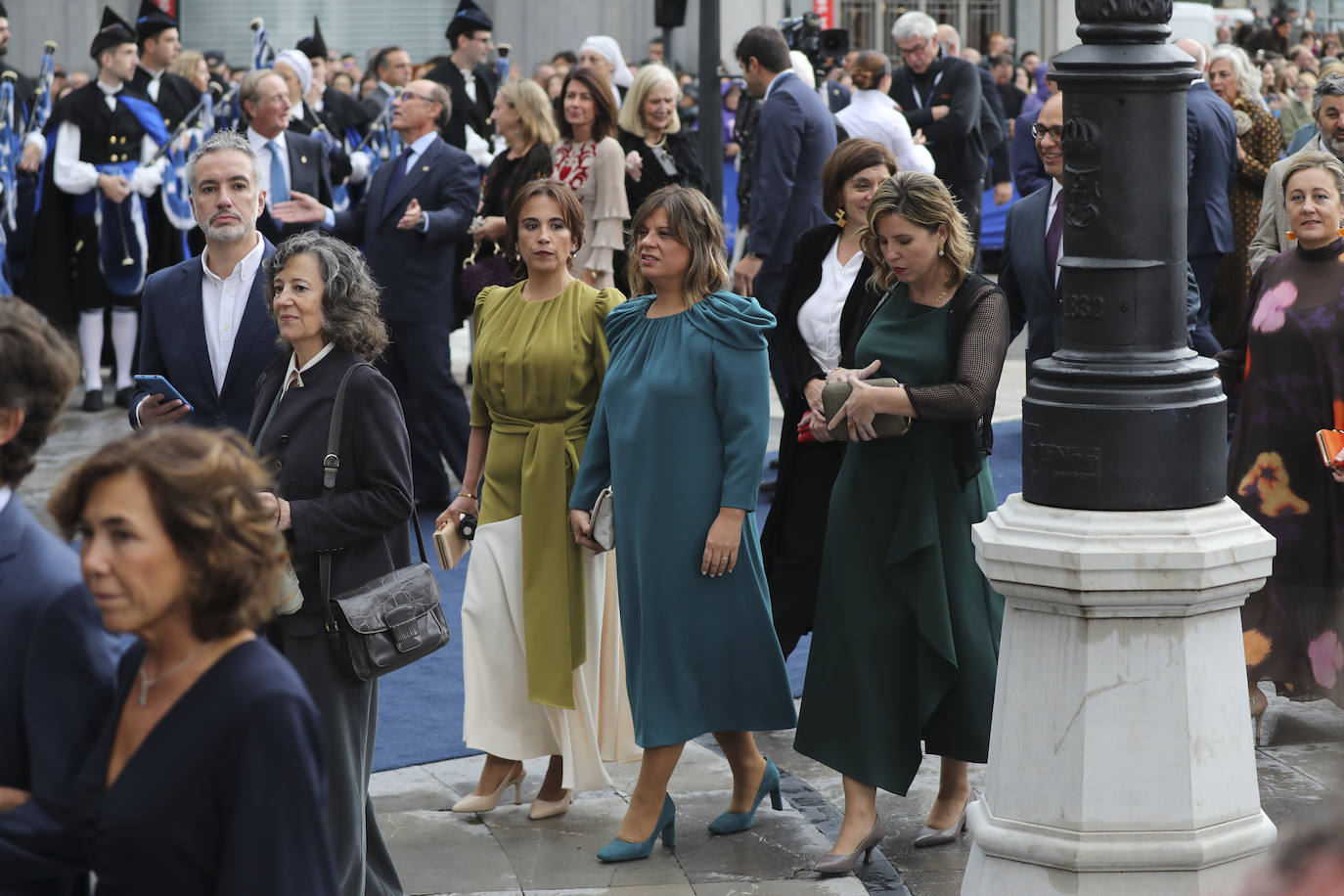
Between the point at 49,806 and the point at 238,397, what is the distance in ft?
8.71

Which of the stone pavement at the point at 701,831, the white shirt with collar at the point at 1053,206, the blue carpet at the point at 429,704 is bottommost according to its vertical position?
the blue carpet at the point at 429,704

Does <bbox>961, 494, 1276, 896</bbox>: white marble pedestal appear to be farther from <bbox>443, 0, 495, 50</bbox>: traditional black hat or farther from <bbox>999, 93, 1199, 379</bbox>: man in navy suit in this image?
<bbox>443, 0, 495, 50</bbox>: traditional black hat

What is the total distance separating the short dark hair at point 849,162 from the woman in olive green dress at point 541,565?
0.95m

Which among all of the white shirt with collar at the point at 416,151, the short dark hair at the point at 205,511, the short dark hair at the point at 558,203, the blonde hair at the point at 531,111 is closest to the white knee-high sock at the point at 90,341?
the white shirt with collar at the point at 416,151

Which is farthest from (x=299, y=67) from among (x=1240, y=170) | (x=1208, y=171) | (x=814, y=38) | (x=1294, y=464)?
(x=1294, y=464)

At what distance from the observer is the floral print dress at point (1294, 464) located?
608 centimetres

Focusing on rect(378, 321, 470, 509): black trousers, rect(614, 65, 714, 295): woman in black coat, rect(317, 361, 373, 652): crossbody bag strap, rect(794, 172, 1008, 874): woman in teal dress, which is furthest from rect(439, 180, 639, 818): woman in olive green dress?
rect(614, 65, 714, 295): woman in black coat

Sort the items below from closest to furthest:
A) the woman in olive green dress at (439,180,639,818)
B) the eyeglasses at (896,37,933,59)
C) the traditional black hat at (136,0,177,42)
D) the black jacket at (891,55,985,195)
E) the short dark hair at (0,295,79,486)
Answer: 1. the short dark hair at (0,295,79,486)
2. the woman in olive green dress at (439,180,639,818)
3. the black jacket at (891,55,985,195)
4. the eyeglasses at (896,37,933,59)
5. the traditional black hat at (136,0,177,42)

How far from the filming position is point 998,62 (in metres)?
22.6

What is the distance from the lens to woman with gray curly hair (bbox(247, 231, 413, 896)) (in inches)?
171

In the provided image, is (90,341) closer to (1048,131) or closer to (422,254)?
(422,254)

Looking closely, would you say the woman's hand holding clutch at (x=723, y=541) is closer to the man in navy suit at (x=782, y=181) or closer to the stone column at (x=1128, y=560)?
the stone column at (x=1128, y=560)

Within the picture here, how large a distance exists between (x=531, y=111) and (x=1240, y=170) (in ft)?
13.9

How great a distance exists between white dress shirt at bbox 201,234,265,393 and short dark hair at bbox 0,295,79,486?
87.7 inches
